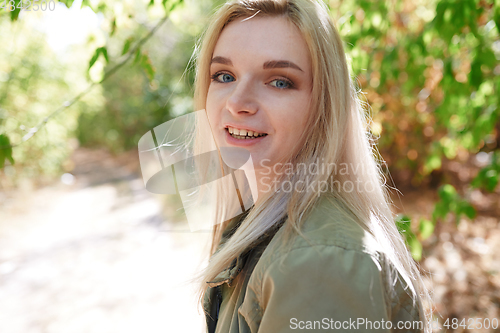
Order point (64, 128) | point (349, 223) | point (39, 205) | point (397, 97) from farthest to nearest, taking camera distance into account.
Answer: point (64, 128)
point (39, 205)
point (397, 97)
point (349, 223)

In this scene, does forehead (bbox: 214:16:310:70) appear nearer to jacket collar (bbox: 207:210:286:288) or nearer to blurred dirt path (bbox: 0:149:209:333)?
jacket collar (bbox: 207:210:286:288)

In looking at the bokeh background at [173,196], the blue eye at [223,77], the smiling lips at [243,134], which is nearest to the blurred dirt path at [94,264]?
the bokeh background at [173,196]

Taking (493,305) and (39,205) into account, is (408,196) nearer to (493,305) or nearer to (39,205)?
(493,305)

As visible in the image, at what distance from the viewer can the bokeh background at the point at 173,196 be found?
2162mm

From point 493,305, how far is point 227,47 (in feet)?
11.9

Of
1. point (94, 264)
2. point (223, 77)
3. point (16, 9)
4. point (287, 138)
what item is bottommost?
point (94, 264)

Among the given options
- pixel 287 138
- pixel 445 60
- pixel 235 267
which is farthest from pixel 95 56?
pixel 445 60

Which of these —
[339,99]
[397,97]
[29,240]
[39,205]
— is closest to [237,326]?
[339,99]

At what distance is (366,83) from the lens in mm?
3979

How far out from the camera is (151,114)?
442 inches

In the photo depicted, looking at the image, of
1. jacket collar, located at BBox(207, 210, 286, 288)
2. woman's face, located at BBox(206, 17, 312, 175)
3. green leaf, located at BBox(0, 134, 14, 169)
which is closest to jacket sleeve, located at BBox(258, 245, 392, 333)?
jacket collar, located at BBox(207, 210, 286, 288)

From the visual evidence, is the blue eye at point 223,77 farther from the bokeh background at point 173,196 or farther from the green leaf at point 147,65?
the green leaf at point 147,65

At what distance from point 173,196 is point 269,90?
661 centimetres

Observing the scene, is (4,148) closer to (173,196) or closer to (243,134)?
(243,134)
